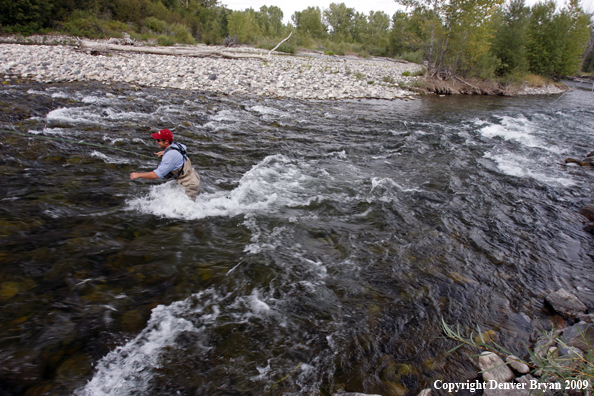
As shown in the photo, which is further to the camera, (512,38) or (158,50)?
(512,38)

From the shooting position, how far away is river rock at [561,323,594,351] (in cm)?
291

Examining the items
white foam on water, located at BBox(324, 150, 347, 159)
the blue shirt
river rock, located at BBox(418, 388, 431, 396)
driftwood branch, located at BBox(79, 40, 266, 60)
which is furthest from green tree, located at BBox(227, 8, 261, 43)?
river rock, located at BBox(418, 388, 431, 396)

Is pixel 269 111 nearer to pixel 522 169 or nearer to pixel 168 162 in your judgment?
pixel 168 162

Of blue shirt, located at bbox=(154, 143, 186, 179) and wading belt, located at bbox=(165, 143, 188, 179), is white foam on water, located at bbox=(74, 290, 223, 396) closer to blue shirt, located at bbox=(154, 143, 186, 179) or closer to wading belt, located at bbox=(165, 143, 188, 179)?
blue shirt, located at bbox=(154, 143, 186, 179)

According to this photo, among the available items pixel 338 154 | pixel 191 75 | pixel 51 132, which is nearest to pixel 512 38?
pixel 191 75

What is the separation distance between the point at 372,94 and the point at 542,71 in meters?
26.2

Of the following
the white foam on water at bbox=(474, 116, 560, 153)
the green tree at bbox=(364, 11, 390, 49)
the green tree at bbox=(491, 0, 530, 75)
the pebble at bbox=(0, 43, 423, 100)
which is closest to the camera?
the white foam on water at bbox=(474, 116, 560, 153)

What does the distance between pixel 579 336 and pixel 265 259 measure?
140 inches

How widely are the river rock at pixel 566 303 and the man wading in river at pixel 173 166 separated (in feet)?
17.9

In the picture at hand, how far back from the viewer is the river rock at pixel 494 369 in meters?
2.75

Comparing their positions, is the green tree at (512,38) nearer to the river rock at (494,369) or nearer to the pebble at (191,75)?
the pebble at (191,75)

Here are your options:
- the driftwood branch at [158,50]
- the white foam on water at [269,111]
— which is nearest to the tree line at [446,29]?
the driftwood branch at [158,50]

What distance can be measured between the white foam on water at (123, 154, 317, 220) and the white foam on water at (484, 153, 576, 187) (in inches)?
218

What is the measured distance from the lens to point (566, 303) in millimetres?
3754
